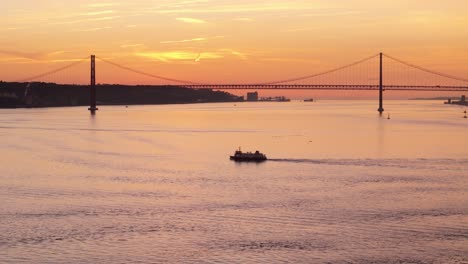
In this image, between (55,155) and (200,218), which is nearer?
(200,218)

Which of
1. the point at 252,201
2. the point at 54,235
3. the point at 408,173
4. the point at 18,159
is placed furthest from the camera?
the point at 18,159

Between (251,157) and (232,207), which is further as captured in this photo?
(251,157)

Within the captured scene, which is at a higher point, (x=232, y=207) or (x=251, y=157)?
(x=251, y=157)

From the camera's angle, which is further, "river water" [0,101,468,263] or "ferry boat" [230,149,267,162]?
"ferry boat" [230,149,267,162]

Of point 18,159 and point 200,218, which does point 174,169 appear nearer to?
point 18,159

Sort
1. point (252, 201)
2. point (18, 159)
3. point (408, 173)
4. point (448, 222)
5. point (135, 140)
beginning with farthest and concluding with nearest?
point (135, 140) → point (18, 159) → point (408, 173) → point (252, 201) → point (448, 222)

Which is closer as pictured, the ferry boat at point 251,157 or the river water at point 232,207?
the river water at point 232,207

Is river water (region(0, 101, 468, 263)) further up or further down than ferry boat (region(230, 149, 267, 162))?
further down

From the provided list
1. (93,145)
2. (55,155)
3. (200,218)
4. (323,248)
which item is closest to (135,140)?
(93,145)

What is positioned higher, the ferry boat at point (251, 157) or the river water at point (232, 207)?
the ferry boat at point (251, 157)

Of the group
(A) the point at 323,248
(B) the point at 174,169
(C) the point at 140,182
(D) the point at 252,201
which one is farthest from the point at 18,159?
(A) the point at 323,248
